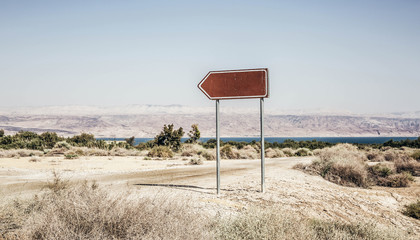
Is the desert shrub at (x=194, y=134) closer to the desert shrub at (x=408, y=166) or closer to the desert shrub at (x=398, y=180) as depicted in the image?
the desert shrub at (x=408, y=166)

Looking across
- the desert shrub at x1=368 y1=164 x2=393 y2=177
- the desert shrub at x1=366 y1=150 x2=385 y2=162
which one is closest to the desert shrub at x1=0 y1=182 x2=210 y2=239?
the desert shrub at x1=368 y1=164 x2=393 y2=177

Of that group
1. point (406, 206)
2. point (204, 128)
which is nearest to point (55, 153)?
point (406, 206)

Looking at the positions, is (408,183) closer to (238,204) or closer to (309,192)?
(309,192)

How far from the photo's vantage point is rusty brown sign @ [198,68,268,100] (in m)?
9.42

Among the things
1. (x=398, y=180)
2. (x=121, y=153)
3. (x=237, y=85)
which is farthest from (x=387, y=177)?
(x=121, y=153)

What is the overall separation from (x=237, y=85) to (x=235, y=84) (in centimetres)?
7

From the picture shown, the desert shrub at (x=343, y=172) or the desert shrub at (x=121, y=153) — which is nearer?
the desert shrub at (x=343, y=172)

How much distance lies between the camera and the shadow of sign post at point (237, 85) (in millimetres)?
9422

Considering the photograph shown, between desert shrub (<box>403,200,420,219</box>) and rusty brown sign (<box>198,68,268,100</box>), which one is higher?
rusty brown sign (<box>198,68,268,100</box>)

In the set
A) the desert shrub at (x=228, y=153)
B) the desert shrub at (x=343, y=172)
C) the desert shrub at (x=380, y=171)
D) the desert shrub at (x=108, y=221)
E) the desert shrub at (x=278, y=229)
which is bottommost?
the desert shrub at (x=228, y=153)

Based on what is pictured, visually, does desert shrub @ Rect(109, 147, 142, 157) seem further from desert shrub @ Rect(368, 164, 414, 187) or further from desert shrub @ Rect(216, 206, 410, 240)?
desert shrub @ Rect(216, 206, 410, 240)

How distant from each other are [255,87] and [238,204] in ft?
10.1

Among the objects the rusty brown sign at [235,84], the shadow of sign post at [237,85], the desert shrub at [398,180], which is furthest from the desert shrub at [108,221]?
the desert shrub at [398,180]

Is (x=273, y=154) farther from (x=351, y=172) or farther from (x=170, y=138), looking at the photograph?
(x=351, y=172)
